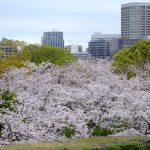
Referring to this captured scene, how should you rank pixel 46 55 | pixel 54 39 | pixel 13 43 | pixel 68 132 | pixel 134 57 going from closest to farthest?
pixel 68 132
pixel 134 57
pixel 46 55
pixel 13 43
pixel 54 39

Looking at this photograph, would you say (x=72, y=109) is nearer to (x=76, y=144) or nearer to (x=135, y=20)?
(x=76, y=144)

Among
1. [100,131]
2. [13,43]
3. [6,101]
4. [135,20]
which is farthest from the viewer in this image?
[135,20]

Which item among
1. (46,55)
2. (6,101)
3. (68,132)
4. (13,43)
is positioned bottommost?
(68,132)

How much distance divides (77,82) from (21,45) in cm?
4393

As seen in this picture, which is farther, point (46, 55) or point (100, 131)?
point (46, 55)

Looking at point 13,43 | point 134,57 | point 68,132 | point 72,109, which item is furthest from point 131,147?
point 13,43

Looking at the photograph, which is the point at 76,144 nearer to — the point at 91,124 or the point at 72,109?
the point at 91,124

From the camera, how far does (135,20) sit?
6993 inches

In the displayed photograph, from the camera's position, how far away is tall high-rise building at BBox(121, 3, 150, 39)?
170 metres

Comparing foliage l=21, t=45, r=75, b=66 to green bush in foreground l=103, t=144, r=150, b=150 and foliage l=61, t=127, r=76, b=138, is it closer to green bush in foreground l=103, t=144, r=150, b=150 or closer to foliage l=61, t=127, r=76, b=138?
foliage l=61, t=127, r=76, b=138

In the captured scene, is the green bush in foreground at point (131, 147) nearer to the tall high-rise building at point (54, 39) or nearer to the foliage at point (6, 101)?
the foliage at point (6, 101)

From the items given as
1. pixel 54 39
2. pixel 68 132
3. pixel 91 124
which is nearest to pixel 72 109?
pixel 91 124

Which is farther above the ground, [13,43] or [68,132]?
[13,43]

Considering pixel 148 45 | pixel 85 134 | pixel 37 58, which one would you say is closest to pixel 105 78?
pixel 85 134
